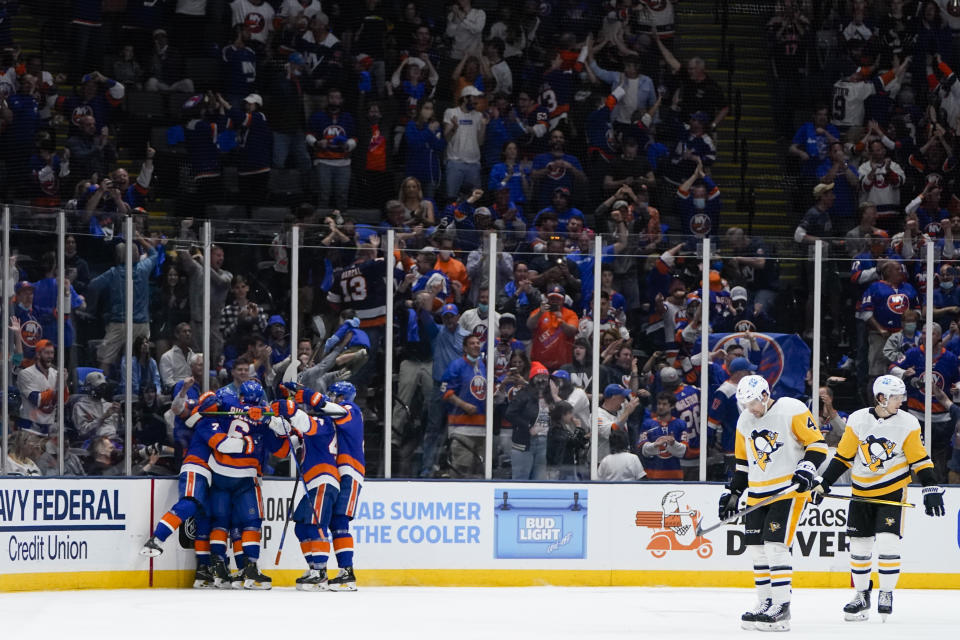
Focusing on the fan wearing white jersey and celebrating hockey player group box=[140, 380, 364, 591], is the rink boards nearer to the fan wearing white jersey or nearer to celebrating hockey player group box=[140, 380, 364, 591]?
celebrating hockey player group box=[140, 380, 364, 591]

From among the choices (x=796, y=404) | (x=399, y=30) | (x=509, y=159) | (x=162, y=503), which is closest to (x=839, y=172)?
(x=509, y=159)

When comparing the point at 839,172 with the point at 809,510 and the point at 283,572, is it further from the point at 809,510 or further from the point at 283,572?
the point at 283,572

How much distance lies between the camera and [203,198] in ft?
47.3

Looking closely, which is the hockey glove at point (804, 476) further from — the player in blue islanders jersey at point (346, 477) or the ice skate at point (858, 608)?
the player in blue islanders jersey at point (346, 477)

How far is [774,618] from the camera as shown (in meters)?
9.38

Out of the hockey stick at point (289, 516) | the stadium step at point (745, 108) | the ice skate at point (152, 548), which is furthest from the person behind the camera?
the stadium step at point (745, 108)

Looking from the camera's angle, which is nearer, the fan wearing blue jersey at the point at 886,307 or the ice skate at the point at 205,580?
the ice skate at the point at 205,580

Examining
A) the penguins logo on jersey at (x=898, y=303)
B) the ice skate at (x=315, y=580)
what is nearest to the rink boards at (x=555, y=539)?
the ice skate at (x=315, y=580)

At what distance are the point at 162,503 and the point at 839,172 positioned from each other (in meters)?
7.66

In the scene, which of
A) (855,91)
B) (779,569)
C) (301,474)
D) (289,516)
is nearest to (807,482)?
(779,569)

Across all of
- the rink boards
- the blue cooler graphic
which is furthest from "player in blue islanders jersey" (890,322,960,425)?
the blue cooler graphic

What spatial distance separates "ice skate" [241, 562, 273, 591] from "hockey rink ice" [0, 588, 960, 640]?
0.15m

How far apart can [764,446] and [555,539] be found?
10.1ft

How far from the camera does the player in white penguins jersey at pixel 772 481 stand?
372 inches
